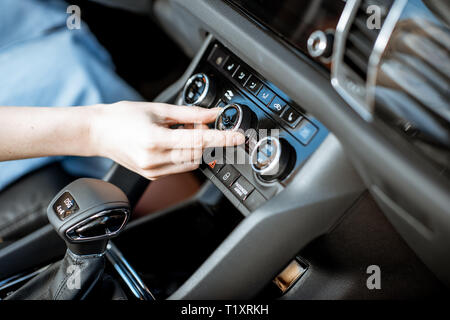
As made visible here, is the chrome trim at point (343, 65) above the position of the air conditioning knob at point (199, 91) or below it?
above

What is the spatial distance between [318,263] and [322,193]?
0.65ft

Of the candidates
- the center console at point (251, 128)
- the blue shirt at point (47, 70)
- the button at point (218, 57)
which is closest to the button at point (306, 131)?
the center console at point (251, 128)

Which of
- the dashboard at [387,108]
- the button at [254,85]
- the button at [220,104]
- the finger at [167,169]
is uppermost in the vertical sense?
the dashboard at [387,108]

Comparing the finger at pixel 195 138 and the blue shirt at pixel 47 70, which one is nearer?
the finger at pixel 195 138

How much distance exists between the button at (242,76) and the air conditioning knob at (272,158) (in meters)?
0.14

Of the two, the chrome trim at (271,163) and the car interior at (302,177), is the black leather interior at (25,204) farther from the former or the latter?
the chrome trim at (271,163)

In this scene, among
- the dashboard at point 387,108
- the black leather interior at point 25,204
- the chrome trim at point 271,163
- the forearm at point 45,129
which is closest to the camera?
the dashboard at point 387,108

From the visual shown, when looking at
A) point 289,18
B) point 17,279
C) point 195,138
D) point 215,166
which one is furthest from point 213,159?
point 17,279

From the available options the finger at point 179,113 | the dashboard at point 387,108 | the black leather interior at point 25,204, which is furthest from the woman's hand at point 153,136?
the black leather interior at point 25,204

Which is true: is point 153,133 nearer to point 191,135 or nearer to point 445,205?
point 191,135

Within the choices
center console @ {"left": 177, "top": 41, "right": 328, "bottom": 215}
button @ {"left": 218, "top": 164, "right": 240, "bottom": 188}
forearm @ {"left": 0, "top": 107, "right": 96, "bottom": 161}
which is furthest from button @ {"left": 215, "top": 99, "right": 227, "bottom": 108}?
forearm @ {"left": 0, "top": 107, "right": 96, "bottom": 161}

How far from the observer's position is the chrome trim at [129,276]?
734mm

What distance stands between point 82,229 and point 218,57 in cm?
38

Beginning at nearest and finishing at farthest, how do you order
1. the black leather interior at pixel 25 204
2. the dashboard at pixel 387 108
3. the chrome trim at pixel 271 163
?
1. the dashboard at pixel 387 108
2. the chrome trim at pixel 271 163
3. the black leather interior at pixel 25 204
